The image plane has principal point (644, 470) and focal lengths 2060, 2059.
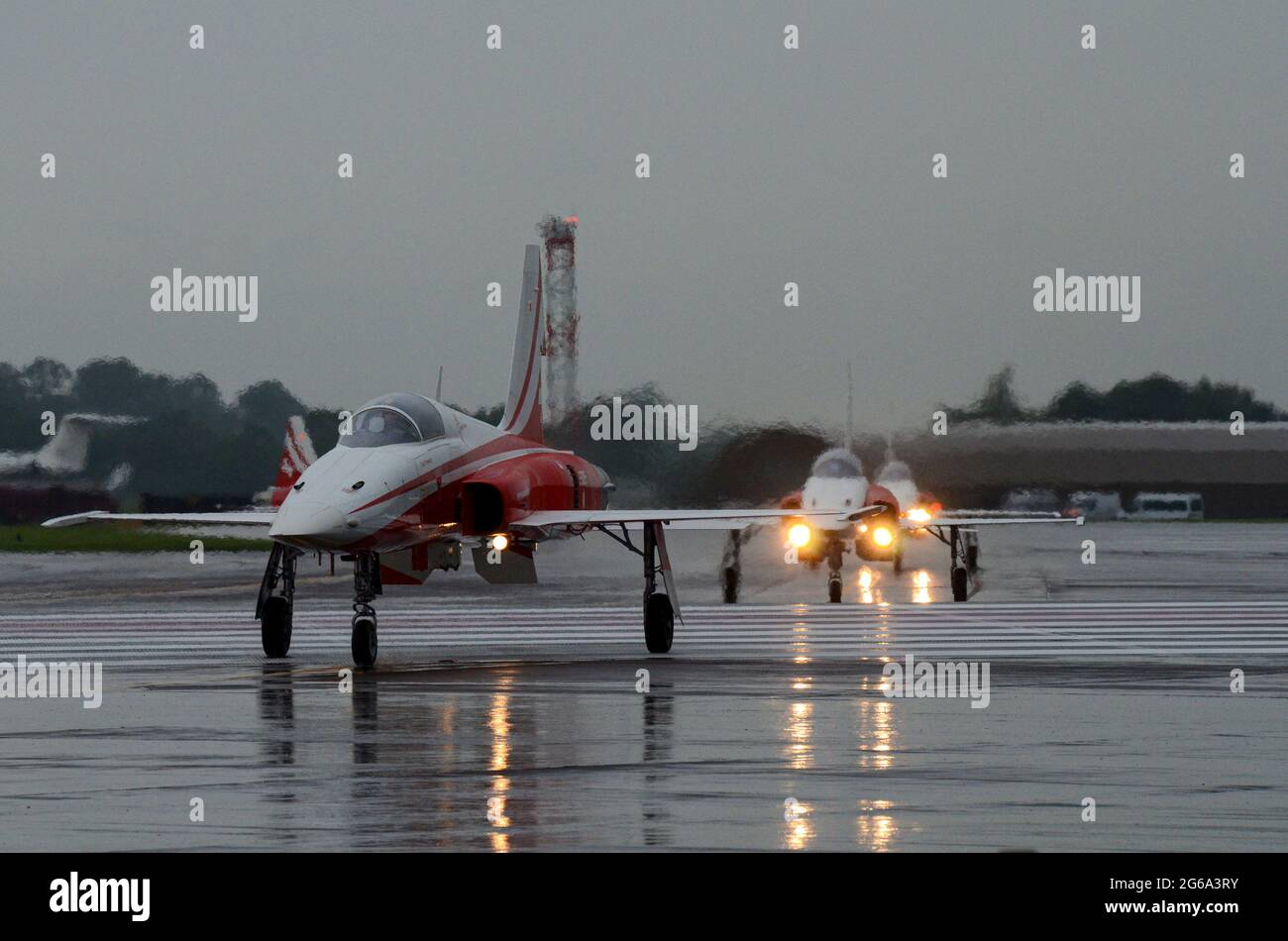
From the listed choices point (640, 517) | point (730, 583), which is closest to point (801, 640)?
point (640, 517)

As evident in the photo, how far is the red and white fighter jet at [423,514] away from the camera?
20.1 meters

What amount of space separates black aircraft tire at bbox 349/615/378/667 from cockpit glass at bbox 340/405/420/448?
1.93m

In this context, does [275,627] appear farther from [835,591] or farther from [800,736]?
[835,591]

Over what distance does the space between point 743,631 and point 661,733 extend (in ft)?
37.2

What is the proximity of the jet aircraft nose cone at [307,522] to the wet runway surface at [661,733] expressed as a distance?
1372 millimetres

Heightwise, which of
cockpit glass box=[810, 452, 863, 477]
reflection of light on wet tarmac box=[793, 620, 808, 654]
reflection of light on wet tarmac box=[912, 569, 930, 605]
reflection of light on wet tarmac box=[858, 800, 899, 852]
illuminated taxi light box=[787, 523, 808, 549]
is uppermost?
cockpit glass box=[810, 452, 863, 477]

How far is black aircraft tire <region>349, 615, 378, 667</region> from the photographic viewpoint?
67.2 ft

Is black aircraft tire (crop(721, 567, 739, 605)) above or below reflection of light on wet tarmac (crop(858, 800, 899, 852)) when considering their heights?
above

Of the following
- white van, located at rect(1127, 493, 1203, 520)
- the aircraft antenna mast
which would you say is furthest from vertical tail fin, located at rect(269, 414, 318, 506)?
white van, located at rect(1127, 493, 1203, 520)

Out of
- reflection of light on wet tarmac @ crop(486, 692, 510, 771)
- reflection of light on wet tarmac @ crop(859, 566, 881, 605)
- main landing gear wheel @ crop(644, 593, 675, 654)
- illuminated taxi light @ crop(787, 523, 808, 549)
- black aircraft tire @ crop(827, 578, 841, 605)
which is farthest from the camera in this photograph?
illuminated taxi light @ crop(787, 523, 808, 549)

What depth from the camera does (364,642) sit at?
20469 mm

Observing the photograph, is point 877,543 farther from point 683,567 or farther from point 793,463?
point 683,567

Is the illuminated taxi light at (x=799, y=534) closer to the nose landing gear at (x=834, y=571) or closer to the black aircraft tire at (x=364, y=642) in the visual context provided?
the nose landing gear at (x=834, y=571)

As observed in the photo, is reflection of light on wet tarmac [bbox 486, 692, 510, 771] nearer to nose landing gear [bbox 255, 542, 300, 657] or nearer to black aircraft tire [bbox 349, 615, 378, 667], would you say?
black aircraft tire [bbox 349, 615, 378, 667]
